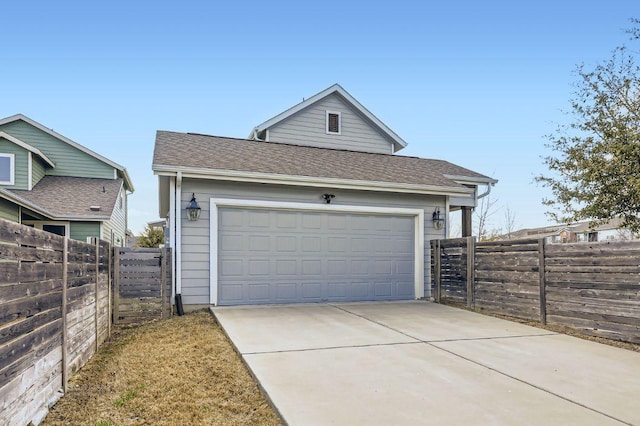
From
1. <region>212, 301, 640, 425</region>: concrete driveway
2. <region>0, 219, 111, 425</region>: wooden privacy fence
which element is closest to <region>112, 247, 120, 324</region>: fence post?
<region>212, 301, 640, 425</region>: concrete driveway

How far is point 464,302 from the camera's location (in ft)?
27.5

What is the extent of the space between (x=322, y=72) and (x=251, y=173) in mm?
8276

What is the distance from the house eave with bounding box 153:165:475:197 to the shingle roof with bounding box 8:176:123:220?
6961 millimetres

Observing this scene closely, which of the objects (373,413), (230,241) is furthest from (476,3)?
(373,413)

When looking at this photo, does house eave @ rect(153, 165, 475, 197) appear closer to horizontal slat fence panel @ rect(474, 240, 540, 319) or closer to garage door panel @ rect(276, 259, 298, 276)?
garage door panel @ rect(276, 259, 298, 276)

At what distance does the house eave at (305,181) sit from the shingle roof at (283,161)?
0.07 m

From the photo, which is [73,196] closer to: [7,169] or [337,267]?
[7,169]

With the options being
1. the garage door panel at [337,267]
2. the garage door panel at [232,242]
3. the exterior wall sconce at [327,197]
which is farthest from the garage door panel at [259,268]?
the exterior wall sconce at [327,197]

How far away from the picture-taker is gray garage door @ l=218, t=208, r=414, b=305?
8.15 metres

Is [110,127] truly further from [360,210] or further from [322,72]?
[360,210]

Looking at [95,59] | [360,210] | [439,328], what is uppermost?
[95,59]

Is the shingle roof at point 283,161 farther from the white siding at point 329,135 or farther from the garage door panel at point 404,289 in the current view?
the garage door panel at point 404,289

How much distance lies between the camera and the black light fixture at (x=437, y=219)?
9500mm

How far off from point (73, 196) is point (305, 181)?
32.6 ft
